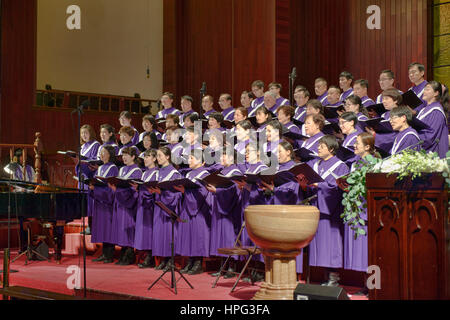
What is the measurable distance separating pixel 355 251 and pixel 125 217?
2634mm

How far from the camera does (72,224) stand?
25.2 ft

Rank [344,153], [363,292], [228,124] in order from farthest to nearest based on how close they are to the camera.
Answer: [228,124]
[344,153]
[363,292]

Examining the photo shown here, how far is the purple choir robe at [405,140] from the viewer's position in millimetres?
4746

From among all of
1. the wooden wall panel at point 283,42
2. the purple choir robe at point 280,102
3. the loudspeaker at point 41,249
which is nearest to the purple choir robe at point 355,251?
the purple choir robe at point 280,102

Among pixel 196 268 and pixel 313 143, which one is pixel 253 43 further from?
pixel 196 268

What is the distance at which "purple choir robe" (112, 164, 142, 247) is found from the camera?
20.5 feet

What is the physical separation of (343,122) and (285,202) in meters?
0.87

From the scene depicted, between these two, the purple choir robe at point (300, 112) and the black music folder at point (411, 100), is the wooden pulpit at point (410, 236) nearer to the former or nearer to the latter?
the black music folder at point (411, 100)

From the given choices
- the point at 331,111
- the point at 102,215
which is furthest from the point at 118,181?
the point at 331,111

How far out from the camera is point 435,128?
17.7 feet

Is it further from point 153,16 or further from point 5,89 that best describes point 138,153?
point 153,16

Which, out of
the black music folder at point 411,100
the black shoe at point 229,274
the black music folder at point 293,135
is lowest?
the black shoe at point 229,274

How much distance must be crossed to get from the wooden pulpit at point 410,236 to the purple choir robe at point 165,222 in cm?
319
